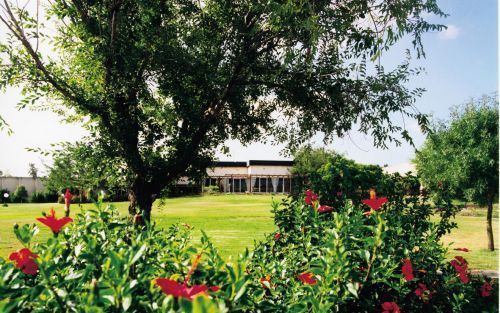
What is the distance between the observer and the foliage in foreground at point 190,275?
1579 mm

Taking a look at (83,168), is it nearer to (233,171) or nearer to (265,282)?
(265,282)

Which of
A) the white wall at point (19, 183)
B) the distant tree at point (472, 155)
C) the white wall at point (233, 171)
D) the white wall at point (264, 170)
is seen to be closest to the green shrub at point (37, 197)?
the white wall at point (19, 183)

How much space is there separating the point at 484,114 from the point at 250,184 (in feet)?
179

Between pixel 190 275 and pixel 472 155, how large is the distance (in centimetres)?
1513

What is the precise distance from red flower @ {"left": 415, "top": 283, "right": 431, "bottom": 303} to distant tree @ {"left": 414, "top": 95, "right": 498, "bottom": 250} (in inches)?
434

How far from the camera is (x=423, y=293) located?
3.90m

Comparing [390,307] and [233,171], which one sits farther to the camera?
[233,171]

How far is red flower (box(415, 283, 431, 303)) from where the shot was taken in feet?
12.2

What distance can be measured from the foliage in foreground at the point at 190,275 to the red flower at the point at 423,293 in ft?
0.09

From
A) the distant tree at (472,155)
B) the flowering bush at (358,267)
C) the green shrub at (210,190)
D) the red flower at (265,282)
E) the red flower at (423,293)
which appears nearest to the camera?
the red flower at (265,282)

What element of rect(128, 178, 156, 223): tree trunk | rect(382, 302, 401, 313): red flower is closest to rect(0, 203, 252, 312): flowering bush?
rect(382, 302, 401, 313): red flower

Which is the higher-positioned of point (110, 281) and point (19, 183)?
point (19, 183)

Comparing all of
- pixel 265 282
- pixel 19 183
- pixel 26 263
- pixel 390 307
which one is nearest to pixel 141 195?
pixel 390 307

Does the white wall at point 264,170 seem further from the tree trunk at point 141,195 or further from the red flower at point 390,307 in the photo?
the red flower at point 390,307
